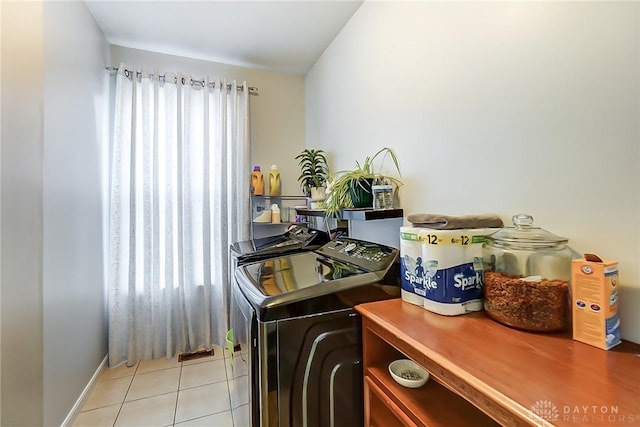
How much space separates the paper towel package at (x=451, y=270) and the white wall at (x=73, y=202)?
178 cm

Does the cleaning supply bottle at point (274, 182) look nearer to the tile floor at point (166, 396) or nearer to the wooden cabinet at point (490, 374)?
the tile floor at point (166, 396)

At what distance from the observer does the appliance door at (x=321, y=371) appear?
0.97 meters

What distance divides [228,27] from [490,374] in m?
2.58

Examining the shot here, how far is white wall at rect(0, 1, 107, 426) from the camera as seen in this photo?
1.19 meters

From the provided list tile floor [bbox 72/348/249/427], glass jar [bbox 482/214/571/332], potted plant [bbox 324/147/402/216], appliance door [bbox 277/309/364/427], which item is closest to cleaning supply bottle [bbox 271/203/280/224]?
potted plant [bbox 324/147/402/216]

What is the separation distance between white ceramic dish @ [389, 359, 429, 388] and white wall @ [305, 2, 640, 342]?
0.56 metres

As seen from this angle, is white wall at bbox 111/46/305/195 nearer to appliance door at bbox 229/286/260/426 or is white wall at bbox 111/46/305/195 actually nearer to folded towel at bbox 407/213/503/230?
appliance door at bbox 229/286/260/426

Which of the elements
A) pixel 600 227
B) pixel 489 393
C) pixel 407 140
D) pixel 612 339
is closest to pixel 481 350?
pixel 489 393

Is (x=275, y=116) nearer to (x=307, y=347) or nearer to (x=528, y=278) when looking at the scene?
(x=307, y=347)

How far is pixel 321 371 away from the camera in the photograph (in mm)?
1005

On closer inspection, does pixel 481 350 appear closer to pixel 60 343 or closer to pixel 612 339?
pixel 612 339

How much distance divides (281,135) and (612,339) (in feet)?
8.98

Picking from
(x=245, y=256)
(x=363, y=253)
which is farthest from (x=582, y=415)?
(x=245, y=256)

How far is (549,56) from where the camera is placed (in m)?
0.88
